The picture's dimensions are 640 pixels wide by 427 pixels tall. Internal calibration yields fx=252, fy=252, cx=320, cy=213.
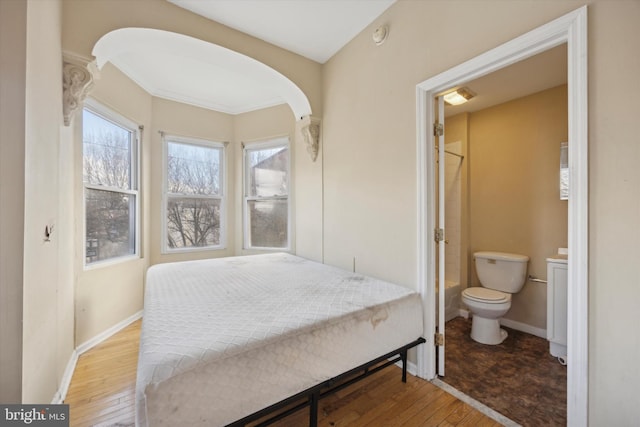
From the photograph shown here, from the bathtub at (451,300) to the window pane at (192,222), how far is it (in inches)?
120

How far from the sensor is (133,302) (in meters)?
2.86

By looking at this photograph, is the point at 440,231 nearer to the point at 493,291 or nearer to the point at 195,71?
the point at 493,291

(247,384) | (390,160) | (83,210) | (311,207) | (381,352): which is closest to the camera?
(247,384)

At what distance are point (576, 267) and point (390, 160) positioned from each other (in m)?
1.23

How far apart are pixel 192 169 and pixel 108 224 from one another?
4.05ft

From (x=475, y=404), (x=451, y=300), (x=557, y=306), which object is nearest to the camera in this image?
(x=475, y=404)

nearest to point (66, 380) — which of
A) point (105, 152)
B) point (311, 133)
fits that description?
point (105, 152)

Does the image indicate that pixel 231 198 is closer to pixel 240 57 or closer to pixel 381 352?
pixel 240 57

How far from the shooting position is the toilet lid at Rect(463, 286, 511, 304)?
7.32ft

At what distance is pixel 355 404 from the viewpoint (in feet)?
5.05

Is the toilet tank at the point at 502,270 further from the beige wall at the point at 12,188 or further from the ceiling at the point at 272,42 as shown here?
the beige wall at the point at 12,188

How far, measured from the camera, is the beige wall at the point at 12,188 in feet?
3.28

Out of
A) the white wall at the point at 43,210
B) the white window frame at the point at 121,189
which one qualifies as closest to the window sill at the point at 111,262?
the white window frame at the point at 121,189

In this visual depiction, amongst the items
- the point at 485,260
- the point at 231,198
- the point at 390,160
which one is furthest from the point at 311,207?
the point at 485,260
